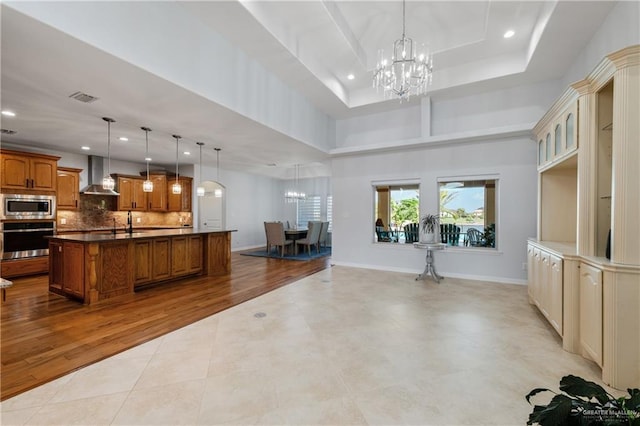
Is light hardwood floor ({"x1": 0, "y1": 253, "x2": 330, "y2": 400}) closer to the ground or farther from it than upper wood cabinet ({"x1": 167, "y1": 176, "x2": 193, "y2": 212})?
closer to the ground

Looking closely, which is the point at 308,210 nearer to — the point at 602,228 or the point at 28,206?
the point at 28,206

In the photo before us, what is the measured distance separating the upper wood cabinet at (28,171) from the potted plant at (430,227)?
797 cm

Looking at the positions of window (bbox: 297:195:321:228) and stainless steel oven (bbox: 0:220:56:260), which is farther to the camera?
window (bbox: 297:195:321:228)

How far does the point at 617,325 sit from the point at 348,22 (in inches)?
177

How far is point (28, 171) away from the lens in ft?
18.8

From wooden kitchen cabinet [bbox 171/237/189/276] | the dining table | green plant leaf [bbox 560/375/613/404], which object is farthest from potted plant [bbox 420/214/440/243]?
green plant leaf [bbox 560/375/613/404]

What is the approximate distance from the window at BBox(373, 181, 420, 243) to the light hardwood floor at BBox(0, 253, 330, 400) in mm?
2416


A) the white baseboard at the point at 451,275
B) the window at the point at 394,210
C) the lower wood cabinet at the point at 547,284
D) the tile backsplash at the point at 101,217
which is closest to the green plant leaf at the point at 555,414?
the lower wood cabinet at the point at 547,284

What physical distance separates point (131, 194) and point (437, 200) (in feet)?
25.6

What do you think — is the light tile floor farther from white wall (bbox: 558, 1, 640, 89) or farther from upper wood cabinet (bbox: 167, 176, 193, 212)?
upper wood cabinet (bbox: 167, 176, 193, 212)

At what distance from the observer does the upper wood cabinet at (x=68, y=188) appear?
648 cm

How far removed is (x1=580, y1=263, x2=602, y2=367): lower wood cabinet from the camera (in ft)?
7.57

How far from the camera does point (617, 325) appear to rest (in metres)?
2.15

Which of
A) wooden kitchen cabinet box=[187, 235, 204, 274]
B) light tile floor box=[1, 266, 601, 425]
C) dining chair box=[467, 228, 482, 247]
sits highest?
dining chair box=[467, 228, 482, 247]
